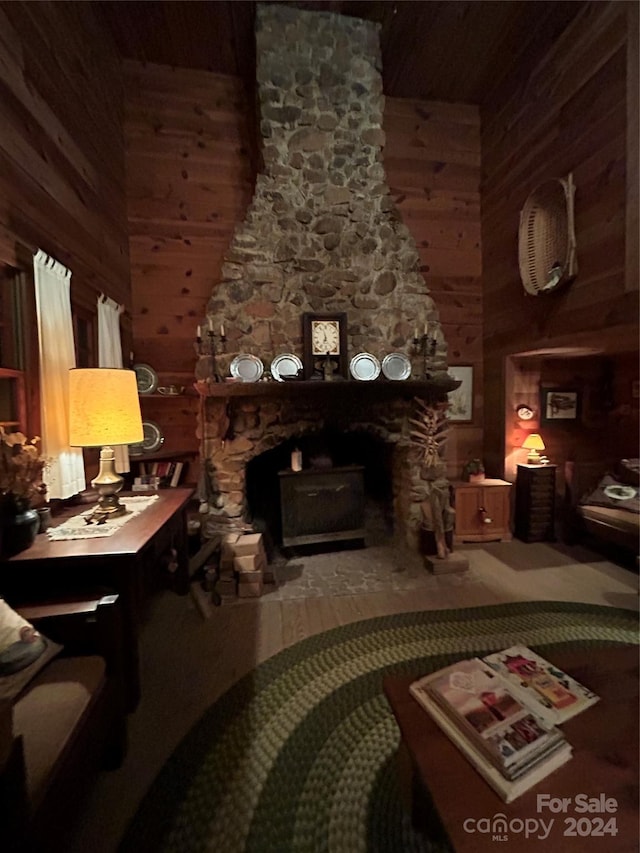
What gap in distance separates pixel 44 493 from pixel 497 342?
3.64m

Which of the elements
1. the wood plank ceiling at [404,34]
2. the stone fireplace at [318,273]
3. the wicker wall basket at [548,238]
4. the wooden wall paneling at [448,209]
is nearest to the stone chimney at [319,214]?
the stone fireplace at [318,273]

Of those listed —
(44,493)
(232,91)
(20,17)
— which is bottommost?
(44,493)

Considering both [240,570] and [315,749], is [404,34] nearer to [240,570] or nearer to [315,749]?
[240,570]

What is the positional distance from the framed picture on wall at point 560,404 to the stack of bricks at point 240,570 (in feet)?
9.62

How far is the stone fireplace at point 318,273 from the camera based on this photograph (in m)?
2.80

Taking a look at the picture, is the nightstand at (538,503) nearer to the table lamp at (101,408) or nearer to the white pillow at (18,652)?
the table lamp at (101,408)

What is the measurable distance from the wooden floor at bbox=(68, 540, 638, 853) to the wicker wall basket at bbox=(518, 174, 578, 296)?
2.13m

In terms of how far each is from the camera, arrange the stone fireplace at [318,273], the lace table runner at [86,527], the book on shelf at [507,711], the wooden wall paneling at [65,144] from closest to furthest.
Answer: the book on shelf at [507,711] < the lace table runner at [86,527] < the wooden wall paneling at [65,144] < the stone fireplace at [318,273]

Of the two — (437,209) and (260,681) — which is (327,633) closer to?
(260,681)

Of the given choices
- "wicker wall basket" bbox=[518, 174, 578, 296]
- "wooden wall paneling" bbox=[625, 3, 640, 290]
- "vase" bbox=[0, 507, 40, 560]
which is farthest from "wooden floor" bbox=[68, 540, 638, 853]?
"wicker wall basket" bbox=[518, 174, 578, 296]

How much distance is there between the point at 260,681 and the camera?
172cm

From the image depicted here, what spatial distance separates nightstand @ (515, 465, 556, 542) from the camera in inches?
130

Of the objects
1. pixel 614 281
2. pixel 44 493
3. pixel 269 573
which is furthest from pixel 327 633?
pixel 614 281

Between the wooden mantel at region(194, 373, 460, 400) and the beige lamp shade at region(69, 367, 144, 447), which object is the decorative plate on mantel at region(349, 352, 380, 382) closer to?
the wooden mantel at region(194, 373, 460, 400)
